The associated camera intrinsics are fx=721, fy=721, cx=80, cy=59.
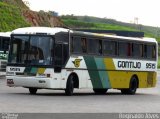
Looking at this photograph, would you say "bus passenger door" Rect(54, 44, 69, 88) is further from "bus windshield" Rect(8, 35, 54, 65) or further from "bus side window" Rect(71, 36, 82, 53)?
"bus side window" Rect(71, 36, 82, 53)

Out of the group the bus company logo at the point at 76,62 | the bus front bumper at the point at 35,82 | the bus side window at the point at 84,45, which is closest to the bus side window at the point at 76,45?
the bus side window at the point at 84,45

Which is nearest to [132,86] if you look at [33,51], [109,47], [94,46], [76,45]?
[109,47]

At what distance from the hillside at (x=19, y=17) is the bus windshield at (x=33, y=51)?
4033 cm

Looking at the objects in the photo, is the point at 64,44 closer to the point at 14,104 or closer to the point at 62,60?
the point at 62,60

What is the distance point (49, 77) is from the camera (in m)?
26.6

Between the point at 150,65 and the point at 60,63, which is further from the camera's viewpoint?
the point at 150,65

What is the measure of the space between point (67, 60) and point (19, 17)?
5043cm

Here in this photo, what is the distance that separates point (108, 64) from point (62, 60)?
3.86 metres

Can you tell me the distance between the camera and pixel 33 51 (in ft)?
88.5

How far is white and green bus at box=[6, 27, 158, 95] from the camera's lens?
88.1 ft

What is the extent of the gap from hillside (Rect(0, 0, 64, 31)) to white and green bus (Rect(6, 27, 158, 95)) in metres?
37.3

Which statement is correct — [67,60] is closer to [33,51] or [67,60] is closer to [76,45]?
[76,45]

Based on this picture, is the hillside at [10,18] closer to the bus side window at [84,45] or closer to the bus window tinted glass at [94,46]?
the bus window tinted glass at [94,46]

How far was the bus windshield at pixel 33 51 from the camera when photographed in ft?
88.2
